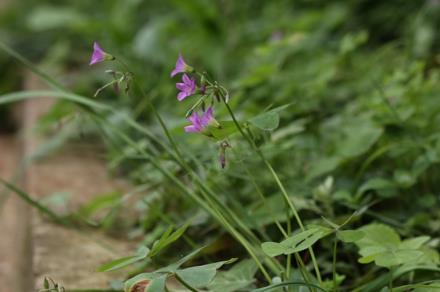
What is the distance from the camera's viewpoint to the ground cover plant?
3.23 feet

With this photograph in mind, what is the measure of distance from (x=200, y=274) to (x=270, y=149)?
1.85 ft

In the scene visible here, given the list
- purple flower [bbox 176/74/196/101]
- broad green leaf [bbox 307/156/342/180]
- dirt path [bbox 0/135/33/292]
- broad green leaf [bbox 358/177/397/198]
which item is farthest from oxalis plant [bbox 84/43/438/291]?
dirt path [bbox 0/135/33/292]

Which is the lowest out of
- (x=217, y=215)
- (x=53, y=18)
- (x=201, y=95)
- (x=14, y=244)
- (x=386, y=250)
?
(x=386, y=250)

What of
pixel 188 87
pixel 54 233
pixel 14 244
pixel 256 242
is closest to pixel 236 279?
pixel 256 242

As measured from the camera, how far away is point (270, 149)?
140 centimetres

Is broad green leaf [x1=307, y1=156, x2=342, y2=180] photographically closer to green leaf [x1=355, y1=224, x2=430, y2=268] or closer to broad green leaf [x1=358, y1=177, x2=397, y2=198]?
broad green leaf [x1=358, y1=177, x2=397, y2=198]

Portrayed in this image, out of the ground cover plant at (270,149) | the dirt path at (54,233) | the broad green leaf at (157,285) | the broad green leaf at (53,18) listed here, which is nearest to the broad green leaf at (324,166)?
the ground cover plant at (270,149)

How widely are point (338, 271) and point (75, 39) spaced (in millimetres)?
2521

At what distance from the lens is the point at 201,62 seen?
2.70 metres

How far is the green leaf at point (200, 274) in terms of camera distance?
33.5 inches

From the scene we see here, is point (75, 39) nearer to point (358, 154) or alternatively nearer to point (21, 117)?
point (21, 117)

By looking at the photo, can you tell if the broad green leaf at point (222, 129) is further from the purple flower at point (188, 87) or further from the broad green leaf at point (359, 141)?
the broad green leaf at point (359, 141)

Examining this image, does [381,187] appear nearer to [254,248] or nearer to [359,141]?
[359,141]

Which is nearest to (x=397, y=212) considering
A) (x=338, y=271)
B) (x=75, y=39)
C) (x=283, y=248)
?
(x=338, y=271)
